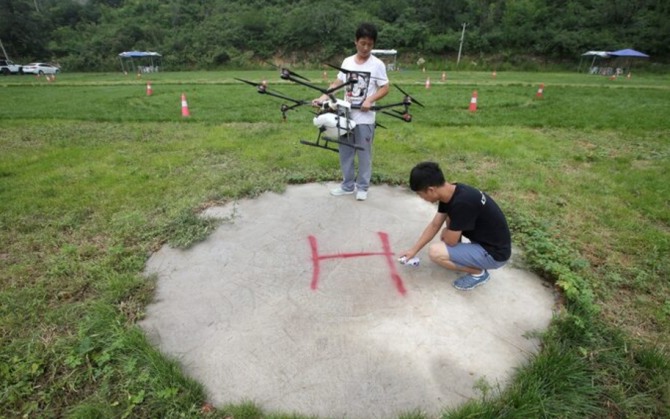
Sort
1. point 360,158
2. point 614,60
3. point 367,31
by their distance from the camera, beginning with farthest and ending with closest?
1. point 614,60
2. point 360,158
3. point 367,31

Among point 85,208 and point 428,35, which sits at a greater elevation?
point 428,35

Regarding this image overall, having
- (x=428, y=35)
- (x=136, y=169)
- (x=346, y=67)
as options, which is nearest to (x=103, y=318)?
(x=346, y=67)

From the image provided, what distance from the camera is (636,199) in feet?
15.6

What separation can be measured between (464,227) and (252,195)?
9.30ft

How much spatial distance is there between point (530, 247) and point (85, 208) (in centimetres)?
504

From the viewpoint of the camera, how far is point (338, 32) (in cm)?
4528

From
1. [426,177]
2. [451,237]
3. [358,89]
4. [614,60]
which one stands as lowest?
[451,237]

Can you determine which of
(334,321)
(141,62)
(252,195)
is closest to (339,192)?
(252,195)

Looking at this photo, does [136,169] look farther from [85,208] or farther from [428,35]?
[428,35]

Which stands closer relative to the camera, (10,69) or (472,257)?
(472,257)

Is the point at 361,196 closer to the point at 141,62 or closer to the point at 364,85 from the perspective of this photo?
the point at 364,85

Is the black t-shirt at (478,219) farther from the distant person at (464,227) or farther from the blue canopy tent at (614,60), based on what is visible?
the blue canopy tent at (614,60)

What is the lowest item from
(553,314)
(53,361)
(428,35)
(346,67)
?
(53,361)

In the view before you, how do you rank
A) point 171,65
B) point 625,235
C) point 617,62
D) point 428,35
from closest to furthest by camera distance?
point 625,235
point 617,62
point 171,65
point 428,35
